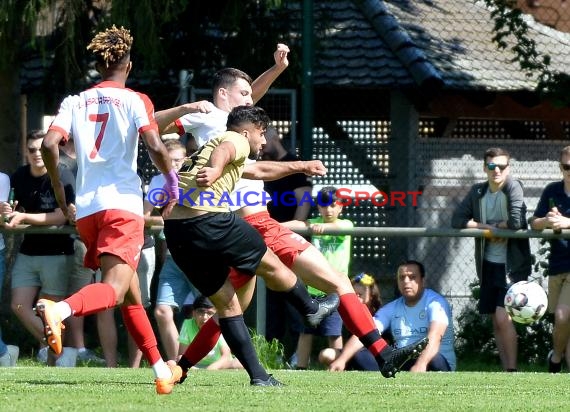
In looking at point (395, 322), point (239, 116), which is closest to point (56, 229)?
point (395, 322)

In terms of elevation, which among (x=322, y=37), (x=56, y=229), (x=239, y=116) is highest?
(x=322, y=37)

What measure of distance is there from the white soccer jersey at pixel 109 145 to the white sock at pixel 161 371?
88cm

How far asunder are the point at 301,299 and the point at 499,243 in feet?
12.4

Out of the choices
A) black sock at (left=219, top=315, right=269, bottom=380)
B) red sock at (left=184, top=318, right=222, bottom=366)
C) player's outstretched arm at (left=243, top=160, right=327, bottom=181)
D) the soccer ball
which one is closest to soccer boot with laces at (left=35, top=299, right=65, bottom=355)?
black sock at (left=219, top=315, right=269, bottom=380)

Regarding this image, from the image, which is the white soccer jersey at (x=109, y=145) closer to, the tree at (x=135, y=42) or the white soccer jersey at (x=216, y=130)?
the white soccer jersey at (x=216, y=130)

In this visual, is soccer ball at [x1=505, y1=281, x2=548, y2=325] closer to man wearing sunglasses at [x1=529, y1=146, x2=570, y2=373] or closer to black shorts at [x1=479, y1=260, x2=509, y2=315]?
man wearing sunglasses at [x1=529, y1=146, x2=570, y2=373]

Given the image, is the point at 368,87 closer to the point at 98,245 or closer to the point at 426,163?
the point at 426,163

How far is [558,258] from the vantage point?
1137 centimetres

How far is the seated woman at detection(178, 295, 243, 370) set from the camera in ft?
36.4

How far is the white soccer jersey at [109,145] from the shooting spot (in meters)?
7.39

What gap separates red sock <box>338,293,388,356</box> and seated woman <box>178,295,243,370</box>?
2.85 metres

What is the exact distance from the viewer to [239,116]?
25.5ft

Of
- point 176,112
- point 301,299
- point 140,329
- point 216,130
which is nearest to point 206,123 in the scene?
point 216,130

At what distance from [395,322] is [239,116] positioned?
4044 mm
